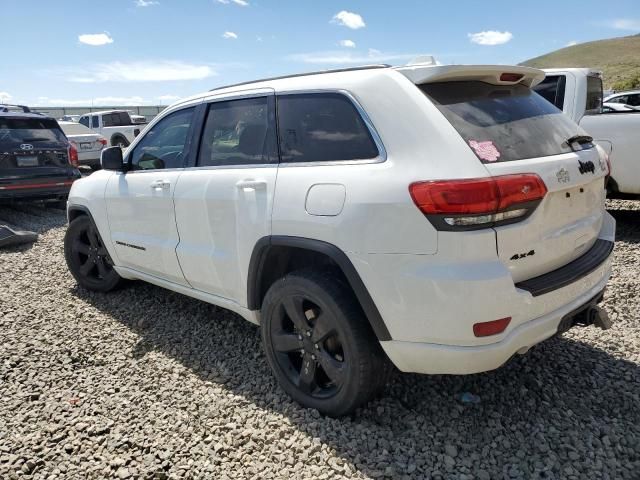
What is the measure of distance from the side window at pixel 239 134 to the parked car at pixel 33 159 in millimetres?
6321

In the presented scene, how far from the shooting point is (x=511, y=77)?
2748 mm

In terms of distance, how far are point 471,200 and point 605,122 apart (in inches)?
196

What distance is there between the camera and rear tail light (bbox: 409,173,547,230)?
2113 mm

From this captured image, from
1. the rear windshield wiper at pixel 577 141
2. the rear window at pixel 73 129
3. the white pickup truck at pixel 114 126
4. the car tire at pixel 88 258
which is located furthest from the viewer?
the white pickup truck at pixel 114 126

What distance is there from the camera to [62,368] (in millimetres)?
3455

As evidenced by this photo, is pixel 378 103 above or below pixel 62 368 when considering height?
→ above

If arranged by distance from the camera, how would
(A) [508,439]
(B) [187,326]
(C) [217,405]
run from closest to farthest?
(A) [508,439], (C) [217,405], (B) [187,326]

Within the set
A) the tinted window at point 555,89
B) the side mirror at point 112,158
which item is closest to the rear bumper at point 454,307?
the side mirror at point 112,158

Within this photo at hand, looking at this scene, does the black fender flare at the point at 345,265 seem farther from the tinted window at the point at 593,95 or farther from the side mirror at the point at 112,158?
the tinted window at the point at 593,95

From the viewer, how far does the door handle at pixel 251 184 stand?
9.30 feet

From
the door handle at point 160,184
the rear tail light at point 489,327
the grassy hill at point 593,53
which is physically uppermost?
the grassy hill at point 593,53

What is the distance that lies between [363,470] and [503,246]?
121 centimetres

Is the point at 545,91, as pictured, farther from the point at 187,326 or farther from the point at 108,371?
the point at 108,371

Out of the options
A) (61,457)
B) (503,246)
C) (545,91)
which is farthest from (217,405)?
(545,91)
